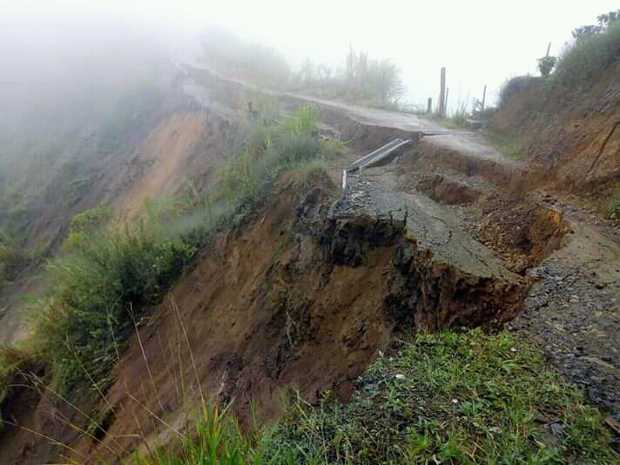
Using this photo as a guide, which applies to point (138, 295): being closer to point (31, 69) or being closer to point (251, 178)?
point (251, 178)

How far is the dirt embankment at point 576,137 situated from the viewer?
470 centimetres

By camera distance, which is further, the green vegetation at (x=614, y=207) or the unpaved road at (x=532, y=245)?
the green vegetation at (x=614, y=207)

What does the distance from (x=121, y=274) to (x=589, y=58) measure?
8001mm

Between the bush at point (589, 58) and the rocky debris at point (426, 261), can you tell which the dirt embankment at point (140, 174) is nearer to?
the rocky debris at point (426, 261)

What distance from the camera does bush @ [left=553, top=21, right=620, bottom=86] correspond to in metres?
5.91

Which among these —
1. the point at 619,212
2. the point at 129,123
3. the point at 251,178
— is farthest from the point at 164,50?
the point at 619,212

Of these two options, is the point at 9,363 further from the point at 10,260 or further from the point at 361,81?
the point at 361,81

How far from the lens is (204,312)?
19.5 feet

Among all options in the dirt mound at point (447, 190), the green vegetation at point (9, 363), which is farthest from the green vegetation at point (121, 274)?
Result: the dirt mound at point (447, 190)

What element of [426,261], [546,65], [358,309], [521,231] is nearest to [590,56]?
[546,65]

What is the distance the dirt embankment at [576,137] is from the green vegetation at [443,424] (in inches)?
119

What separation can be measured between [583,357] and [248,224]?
489 centimetres

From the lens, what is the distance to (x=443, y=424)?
84.1 inches

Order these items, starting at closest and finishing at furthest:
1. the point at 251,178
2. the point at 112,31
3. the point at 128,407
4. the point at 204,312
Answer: the point at 128,407
the point at 204,312
the point at 251,178
the point at 112,31
